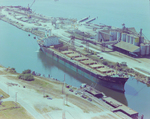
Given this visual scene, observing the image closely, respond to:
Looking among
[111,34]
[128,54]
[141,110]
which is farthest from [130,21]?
[141,110]

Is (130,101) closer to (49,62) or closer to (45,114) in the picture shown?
(45,114)

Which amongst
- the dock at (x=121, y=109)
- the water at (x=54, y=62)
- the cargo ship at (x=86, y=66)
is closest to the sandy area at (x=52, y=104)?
the dock at (x=121, y=109)

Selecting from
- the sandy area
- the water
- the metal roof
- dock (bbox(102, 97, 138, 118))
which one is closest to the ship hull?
the water

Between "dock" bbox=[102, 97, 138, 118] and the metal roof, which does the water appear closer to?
"dock" bbox=[102, 97, 138, 118]

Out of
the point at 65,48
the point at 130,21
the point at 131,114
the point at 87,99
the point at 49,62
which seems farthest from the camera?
the point at 130,21

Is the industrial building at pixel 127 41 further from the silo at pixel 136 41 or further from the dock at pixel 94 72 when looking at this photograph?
the dock at pixel 94 72

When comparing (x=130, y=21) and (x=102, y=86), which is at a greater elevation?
(x=130, y=21)
